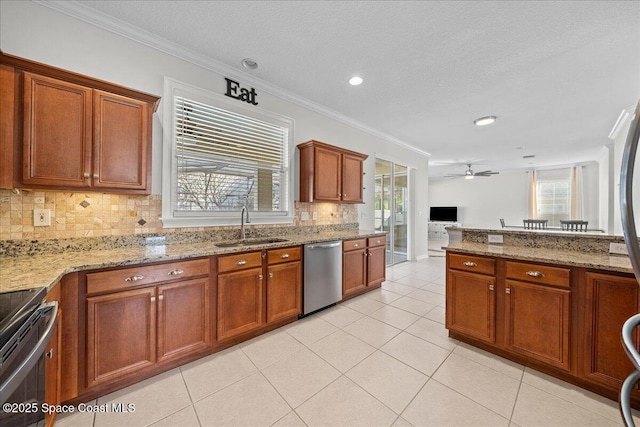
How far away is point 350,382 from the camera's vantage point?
183cm

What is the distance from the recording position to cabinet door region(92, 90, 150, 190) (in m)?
1.82

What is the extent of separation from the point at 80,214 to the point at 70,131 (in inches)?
25.9

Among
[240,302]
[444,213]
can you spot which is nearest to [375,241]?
[240,302]

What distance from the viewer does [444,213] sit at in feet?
32.2

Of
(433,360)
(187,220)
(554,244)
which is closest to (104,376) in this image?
(187,220)

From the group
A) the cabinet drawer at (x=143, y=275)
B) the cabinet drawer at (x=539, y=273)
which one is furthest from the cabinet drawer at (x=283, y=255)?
the cabinet drawer at (x=539, y=273)

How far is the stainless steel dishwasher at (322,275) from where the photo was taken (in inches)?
109

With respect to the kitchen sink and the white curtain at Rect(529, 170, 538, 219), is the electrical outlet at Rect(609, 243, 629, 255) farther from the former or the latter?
the white curtain at Rect(529, 170, 538, 219)

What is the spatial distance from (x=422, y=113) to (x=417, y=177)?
7.38 ft

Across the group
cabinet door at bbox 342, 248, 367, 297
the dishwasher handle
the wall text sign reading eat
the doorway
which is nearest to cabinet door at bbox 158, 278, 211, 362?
the dishwasher handle

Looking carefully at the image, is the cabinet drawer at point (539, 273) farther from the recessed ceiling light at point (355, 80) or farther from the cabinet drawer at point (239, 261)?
the recessed ceiling light at point (355, 80)

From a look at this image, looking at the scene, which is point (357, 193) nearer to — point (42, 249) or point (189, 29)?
point (189, 29)

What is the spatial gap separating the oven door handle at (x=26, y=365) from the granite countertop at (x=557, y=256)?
2781 millimetres

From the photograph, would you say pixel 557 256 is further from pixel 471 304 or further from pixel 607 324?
pixel 471 304
